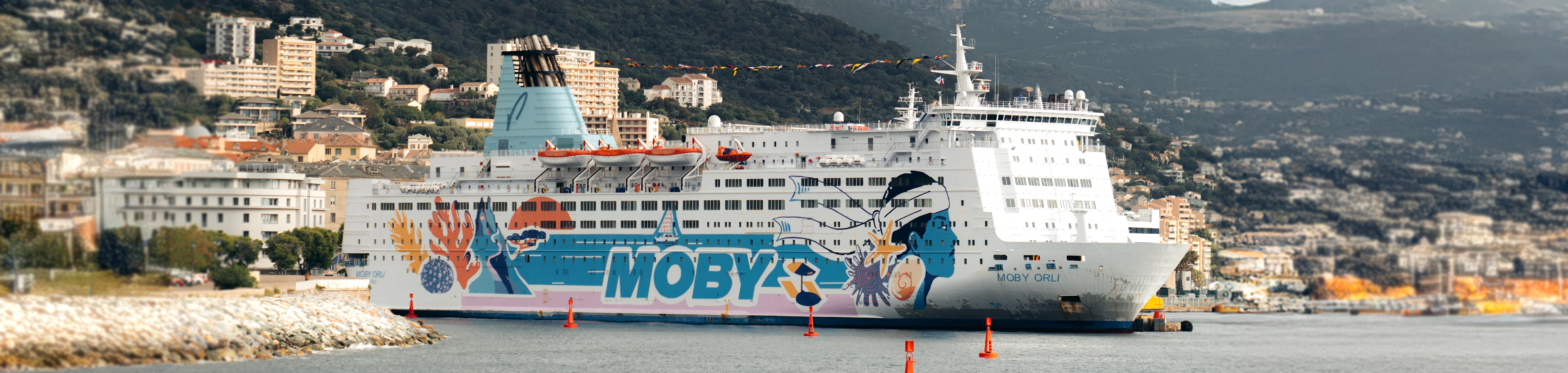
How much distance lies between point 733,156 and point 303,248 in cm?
1821

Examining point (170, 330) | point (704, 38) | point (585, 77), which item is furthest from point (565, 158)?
point (704, 38)

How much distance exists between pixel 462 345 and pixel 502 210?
29.9 ft

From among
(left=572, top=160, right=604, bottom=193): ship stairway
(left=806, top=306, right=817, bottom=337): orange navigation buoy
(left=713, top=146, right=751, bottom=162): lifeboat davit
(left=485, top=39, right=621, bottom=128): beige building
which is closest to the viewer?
(left=806, top=306, right=817, bottom=337): orange navigation buoy

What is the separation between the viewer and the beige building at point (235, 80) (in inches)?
1110

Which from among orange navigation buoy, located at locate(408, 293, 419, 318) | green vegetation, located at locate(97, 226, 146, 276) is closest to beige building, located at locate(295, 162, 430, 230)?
orange navigation buoy, located at locate(408, 293, 419, 318)

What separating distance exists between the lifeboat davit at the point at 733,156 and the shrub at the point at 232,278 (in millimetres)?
12402

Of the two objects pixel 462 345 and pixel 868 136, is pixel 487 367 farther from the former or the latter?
pixel 868 136

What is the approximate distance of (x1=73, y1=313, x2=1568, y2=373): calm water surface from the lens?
34.1 metres

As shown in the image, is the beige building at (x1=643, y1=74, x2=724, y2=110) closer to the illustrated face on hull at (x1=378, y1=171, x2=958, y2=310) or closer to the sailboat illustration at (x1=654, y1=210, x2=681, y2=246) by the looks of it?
the illustrated face on hull at (x1=378, y1=171, x2=958, y2=310)

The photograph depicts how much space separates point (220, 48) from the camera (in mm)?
31953

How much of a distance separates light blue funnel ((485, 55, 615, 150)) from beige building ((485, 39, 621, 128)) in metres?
48.6

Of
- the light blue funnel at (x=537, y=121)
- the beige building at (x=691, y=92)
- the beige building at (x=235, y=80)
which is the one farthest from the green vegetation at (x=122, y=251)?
the beige building at (x=691, y=92)

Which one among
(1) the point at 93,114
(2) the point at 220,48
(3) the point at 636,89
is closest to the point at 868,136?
(2) the point at 220,48

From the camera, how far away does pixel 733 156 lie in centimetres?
4466
